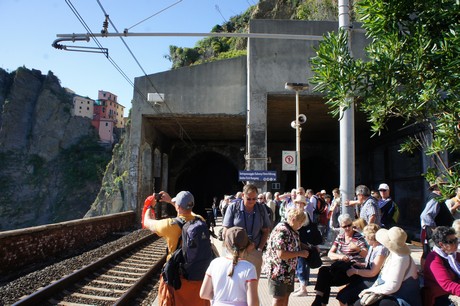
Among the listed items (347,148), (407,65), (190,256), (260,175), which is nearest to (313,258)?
(190,256)

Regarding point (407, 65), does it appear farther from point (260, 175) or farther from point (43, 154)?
point (43, 154)

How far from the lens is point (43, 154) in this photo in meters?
81.1

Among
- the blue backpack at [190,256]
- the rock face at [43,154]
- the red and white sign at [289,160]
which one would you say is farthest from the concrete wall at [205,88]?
the rock face at [43,154]

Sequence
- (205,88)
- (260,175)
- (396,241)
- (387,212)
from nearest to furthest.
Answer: (396,241) → (387,212) → (260,175) → (205,88)

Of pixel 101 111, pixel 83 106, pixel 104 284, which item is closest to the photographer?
pixel 104 284

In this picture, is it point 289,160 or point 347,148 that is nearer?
point 347,148

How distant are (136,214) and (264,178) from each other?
26.1 ft

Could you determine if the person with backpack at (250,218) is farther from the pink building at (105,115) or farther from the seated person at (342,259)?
the pink building at (105,115)

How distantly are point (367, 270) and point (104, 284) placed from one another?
17.0 ft

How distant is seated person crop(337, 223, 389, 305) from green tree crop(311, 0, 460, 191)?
1.26m

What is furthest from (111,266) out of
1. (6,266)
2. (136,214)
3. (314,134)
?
(314,134)

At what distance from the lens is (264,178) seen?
534 inches

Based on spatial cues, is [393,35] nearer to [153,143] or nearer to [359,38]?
[359,38]

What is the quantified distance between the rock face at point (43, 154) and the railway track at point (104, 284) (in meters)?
69.8
